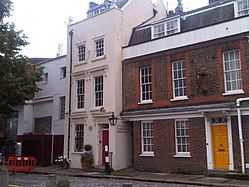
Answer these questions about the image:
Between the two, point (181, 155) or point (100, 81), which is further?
point (100, 81)

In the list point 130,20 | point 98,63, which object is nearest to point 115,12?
point 130,20

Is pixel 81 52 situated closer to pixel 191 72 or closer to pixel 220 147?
pixel 191 72

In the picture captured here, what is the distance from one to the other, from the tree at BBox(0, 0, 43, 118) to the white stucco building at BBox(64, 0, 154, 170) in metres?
3.67

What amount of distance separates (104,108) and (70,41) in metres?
6.76

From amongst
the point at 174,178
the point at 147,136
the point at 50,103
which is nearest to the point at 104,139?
the point at 147,136

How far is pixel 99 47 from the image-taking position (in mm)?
24844

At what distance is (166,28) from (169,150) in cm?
754

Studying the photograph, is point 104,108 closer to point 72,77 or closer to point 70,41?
point 72,77

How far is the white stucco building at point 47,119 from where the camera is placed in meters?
27.3

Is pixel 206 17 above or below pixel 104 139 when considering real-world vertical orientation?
above

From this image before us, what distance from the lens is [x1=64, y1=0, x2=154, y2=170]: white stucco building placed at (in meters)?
23.0

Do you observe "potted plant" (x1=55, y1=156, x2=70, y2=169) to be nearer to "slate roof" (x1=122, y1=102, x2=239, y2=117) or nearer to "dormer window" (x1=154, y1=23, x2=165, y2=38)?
"slate roof" (x1=122, y1=102, x2=239, y2=117)

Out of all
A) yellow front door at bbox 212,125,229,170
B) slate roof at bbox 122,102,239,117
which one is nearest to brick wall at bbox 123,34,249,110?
slate roof at bbox 122,102,239,117

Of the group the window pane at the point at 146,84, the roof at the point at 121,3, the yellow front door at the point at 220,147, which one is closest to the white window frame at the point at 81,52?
the roof at the point at 121,3
